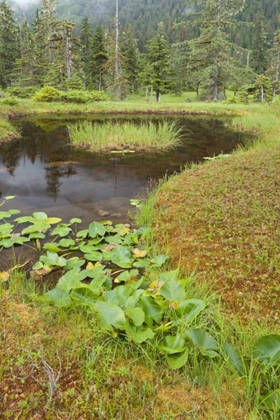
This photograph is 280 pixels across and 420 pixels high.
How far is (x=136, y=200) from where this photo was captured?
5781mm

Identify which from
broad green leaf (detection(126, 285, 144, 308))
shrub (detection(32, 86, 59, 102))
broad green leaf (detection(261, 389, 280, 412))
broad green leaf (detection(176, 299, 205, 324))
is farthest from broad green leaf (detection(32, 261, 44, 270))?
shrub (detection(32, 86, 59, 102))

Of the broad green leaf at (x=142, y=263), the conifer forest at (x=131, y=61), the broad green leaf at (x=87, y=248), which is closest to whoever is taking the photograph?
the broad green leaf at (x=142, y=263)

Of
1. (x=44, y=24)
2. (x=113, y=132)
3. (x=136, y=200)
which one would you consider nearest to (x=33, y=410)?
(x=136, y=200)

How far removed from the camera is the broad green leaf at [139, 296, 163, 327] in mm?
2297

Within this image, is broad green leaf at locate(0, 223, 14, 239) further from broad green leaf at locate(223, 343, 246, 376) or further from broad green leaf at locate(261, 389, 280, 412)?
broad green leaf at locate(261, 389, 280, 412)

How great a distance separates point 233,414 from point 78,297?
1.44 meters

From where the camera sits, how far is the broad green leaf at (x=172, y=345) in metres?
1.96

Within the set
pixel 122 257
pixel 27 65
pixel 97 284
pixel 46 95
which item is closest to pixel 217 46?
pixel 46 95

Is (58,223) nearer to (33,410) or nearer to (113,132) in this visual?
(33,410)

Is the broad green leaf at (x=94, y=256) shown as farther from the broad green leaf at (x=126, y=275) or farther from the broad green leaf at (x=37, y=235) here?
the broad green leaf at (x=37, y=235)

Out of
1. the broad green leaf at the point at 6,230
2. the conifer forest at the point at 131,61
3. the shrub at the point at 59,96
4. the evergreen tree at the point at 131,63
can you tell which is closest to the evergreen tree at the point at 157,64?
the conifer forest at the point at 131,61

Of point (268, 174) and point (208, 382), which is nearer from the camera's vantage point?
point (208, 382)

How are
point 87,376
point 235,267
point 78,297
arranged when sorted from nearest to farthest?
point 87,376
point 78,297
point 235,267

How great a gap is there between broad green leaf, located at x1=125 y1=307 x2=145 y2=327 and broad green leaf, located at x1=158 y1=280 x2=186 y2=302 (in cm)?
39
